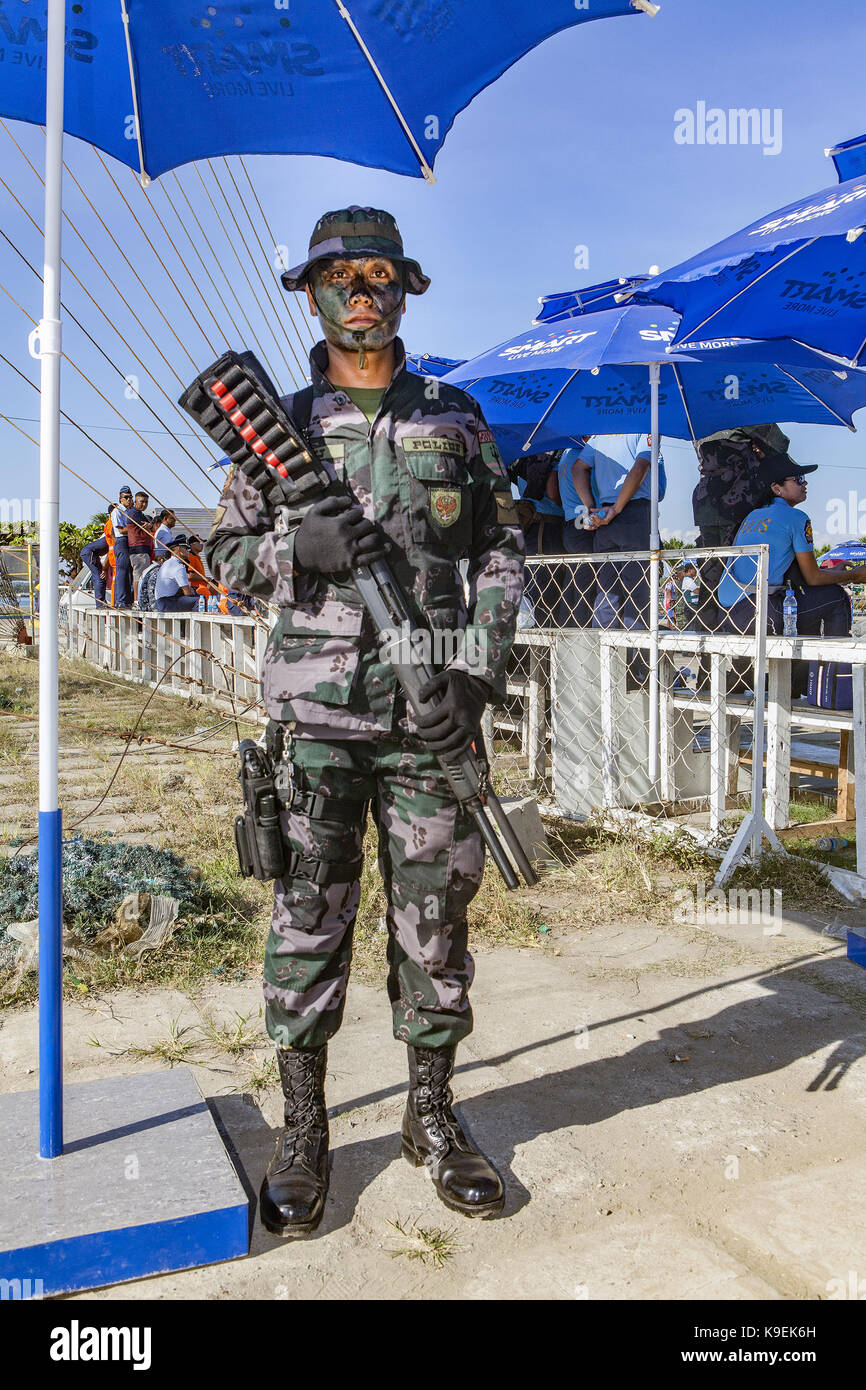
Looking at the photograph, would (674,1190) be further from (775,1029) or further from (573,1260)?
(775,1029)

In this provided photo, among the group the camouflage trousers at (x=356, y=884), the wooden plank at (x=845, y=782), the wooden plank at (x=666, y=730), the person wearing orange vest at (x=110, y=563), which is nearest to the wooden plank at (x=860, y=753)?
the wooden plank at (x=666, y=730)

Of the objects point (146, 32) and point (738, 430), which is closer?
point (146, 32)

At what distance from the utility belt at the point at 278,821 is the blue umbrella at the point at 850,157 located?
3.97 meters

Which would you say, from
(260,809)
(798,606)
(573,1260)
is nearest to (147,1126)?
(260,809)

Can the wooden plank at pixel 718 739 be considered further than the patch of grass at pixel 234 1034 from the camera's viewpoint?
Yes

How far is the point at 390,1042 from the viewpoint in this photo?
10.7 feet

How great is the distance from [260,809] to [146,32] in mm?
1922

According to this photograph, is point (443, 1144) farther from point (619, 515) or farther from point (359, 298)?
point (619, 515)

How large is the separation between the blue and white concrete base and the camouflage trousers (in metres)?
0.35

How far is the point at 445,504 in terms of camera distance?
249 cm

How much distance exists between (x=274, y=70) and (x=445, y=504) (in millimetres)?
1194

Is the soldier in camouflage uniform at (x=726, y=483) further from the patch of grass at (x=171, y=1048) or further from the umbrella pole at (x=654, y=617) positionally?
the patch of grass at (x=171, y=1048)

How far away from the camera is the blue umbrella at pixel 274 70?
246cm

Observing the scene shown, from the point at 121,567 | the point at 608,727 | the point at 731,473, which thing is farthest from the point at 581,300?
the point at 121,567
